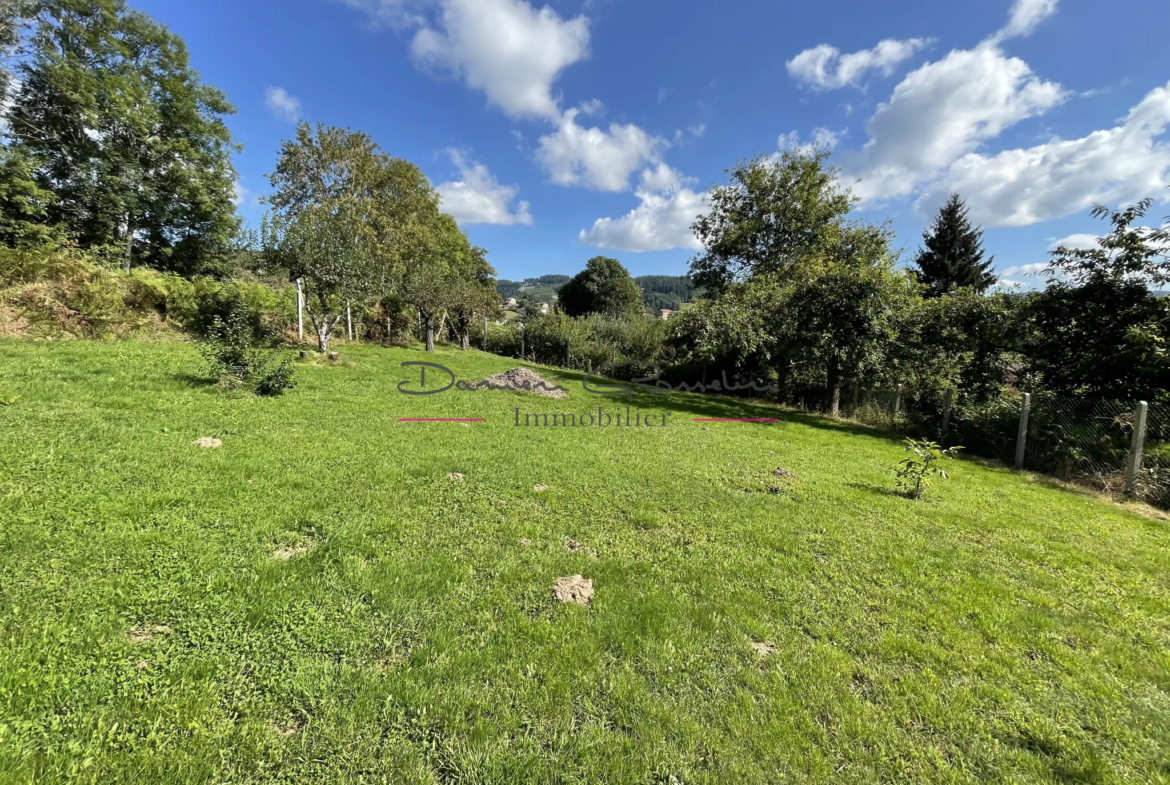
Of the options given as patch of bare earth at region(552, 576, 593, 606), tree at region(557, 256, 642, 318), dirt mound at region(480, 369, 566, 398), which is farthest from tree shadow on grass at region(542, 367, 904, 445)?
tree at region(557, 256, 642, 318)

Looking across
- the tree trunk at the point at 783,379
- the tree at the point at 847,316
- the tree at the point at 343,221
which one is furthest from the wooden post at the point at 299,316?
the tree trunk at the point at 783,379

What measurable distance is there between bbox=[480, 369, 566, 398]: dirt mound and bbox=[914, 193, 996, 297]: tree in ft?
69.3

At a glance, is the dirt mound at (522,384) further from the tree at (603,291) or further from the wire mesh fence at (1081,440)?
the tree at (603,291)

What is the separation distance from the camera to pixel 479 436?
6.44m

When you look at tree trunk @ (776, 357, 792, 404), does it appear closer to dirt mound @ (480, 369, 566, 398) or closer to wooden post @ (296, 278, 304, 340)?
dirt mound @ (480, 369, 566, 398)

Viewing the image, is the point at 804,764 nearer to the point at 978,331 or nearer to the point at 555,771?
the point at 555,771

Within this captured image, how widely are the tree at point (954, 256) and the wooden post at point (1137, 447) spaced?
18.5 m

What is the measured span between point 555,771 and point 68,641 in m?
2.35

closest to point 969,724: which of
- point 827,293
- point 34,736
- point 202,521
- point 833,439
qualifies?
point 34,736

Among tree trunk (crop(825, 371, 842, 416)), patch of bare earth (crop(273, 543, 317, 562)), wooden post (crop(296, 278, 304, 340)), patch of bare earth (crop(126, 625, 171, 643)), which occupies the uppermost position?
wooden post (crop(296, 278, 304, 340))

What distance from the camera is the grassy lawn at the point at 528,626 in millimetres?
1686

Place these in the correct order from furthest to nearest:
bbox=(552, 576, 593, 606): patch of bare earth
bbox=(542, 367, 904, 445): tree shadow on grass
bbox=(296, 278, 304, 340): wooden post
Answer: bbox=(296, 278, 304, 340): wooden post < bbox=(542, 367, 904, 445): tree shadow on grass < bbox=(552, 576, 593, 606): patch of bare earth

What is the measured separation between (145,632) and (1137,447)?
1072cm

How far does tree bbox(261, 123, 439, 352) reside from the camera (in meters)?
11.8
